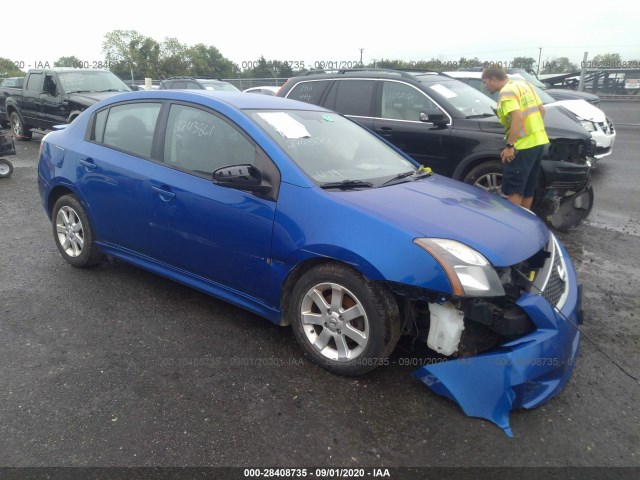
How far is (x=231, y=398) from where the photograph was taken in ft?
9.72

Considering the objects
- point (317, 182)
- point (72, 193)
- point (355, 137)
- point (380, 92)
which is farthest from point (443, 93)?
point (72, 193)

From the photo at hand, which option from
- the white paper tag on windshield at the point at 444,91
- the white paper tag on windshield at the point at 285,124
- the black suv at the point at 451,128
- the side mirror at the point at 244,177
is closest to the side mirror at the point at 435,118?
the black suv at the point at 451,128

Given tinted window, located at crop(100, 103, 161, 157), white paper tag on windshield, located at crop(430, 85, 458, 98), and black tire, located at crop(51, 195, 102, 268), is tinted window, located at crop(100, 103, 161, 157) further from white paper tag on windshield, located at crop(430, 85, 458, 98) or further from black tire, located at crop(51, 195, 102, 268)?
white paper tag on windshield, located at crop(430, 85, 458, 98)

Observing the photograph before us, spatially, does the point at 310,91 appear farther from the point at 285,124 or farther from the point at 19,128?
the point at 19,128

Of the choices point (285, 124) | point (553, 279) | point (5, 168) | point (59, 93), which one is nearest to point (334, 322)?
point (553, 279)

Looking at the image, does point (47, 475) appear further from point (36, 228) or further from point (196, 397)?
point (36, 228)

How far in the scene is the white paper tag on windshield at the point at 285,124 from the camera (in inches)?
143

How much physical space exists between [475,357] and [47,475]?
6.97 feet

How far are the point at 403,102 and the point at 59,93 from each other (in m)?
8.93

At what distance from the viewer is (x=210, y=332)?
3705 millimetres

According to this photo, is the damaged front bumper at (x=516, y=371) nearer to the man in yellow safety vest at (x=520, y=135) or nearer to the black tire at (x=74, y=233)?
the man in yellow safety vest at (x=520, y=135)

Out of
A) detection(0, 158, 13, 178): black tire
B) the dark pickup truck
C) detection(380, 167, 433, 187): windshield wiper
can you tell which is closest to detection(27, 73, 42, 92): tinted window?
the dark pickup truck

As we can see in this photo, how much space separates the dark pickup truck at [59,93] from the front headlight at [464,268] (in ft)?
34.2

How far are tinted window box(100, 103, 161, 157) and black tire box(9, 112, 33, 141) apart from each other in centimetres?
1134
